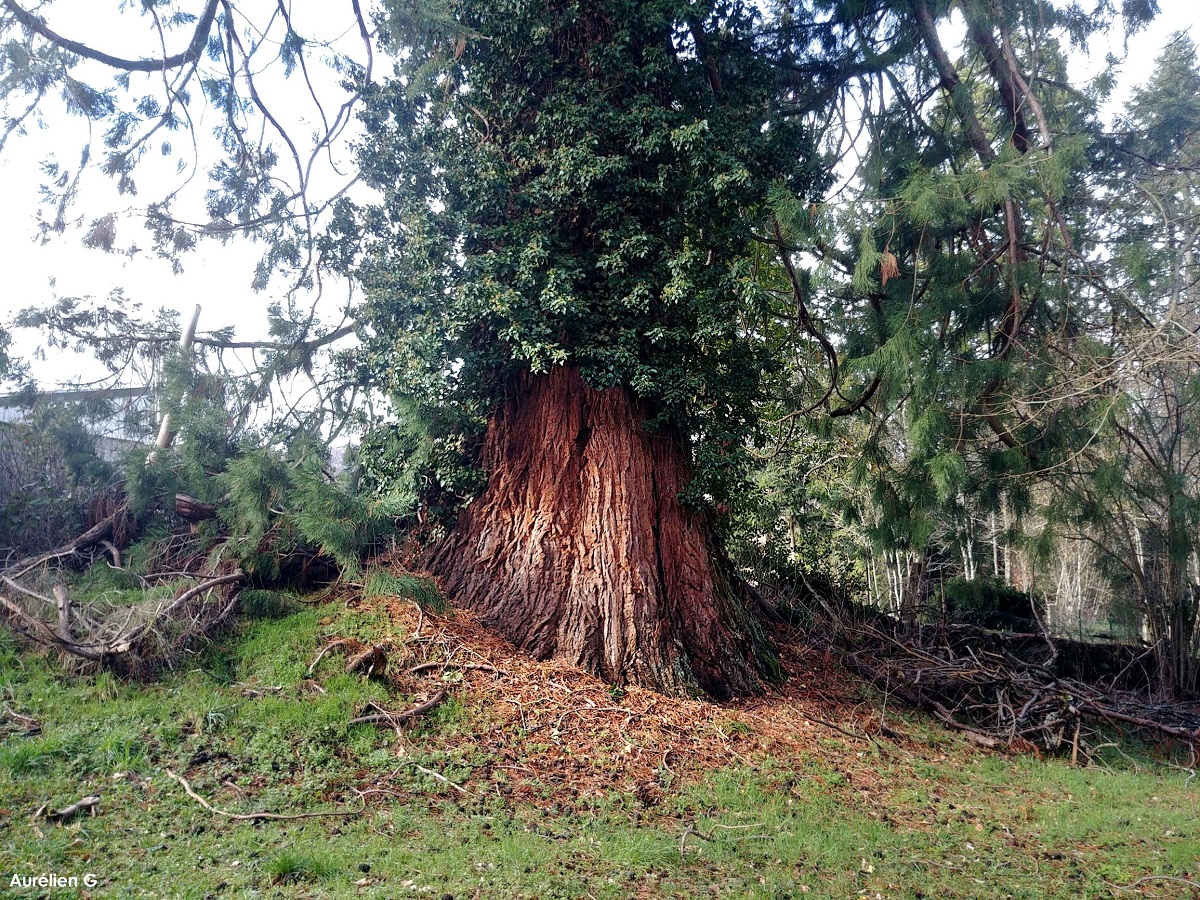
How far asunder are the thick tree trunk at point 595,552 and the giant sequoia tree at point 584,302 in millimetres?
20

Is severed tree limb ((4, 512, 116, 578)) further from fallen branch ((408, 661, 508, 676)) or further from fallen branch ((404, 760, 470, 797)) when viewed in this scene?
fallen branch ((404, 760, 470, 797))

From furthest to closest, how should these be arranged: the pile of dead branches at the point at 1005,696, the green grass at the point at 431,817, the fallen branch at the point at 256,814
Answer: the pile of dead branches at the point at 1005,696, the fallen branch at the point at 256,814, the green grass at the point at 431,817

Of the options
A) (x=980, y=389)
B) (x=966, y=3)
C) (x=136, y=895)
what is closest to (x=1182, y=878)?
(x=980, y=389)

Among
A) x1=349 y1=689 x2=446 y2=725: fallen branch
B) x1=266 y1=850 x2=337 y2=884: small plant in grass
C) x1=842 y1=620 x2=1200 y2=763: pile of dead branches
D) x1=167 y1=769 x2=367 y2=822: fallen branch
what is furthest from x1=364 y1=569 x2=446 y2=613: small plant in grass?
x1=842 y1=620 x2=1200 y2=763: pile of dead branches

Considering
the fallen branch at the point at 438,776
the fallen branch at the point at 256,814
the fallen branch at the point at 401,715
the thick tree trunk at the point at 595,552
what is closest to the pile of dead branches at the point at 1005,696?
the thick tree trunk at the point at 595,552

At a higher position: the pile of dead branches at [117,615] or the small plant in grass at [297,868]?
the pile of dead branches at [117,615]

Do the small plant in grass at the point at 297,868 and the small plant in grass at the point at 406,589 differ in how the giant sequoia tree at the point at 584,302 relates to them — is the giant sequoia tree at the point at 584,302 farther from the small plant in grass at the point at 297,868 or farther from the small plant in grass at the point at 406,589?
→ the small plant in grass at the point at 297,868

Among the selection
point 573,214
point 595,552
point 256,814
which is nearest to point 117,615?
point 256,814

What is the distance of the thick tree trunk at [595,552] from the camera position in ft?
22.6

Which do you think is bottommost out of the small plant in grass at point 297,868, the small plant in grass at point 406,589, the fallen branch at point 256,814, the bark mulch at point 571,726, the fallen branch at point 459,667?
the small plant in grass at point 297,868

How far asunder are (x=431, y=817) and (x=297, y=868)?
948mm

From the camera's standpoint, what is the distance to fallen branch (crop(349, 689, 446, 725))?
5.37 meters

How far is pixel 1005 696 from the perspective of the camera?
8.16 metres

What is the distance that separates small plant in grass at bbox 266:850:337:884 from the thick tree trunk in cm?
318
